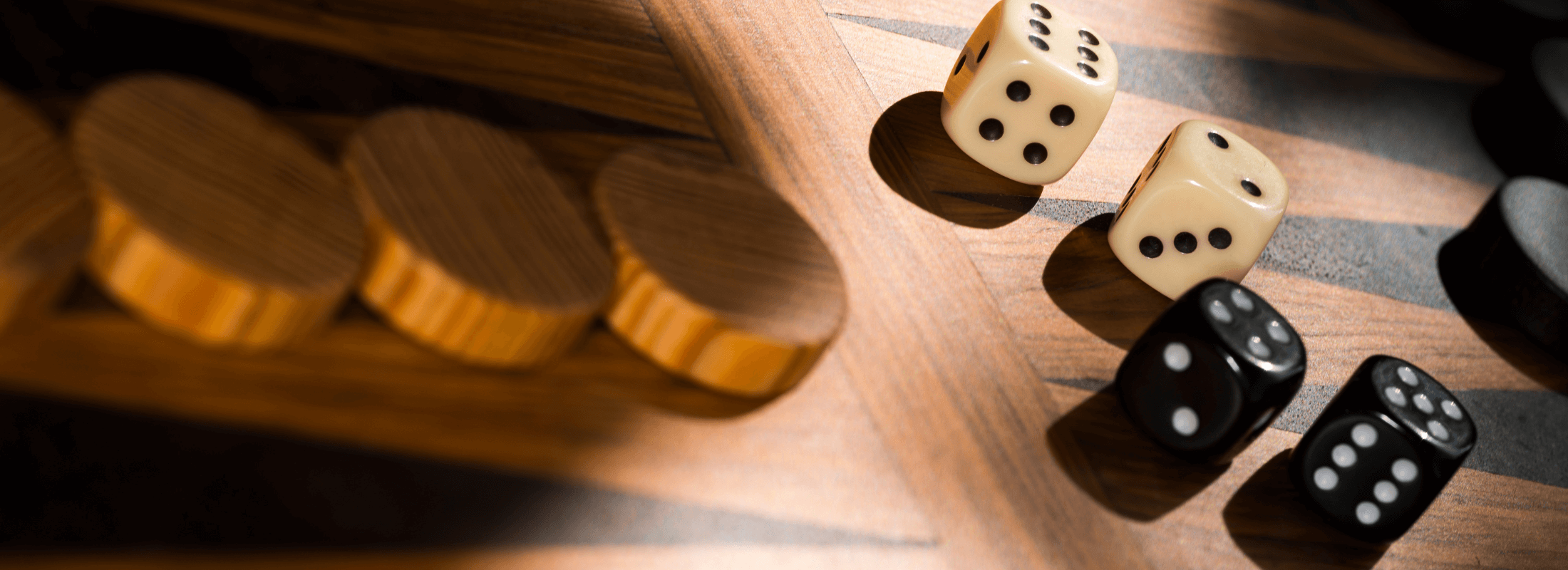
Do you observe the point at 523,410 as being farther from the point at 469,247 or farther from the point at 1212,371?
the point at 1212,371

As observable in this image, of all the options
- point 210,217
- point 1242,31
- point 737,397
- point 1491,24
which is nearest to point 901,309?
point 737,397

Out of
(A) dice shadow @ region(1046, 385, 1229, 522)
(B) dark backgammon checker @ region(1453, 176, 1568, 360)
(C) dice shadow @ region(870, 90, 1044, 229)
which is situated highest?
(B) dark backgammon checker @ region(1453, 176, 1568, 360)

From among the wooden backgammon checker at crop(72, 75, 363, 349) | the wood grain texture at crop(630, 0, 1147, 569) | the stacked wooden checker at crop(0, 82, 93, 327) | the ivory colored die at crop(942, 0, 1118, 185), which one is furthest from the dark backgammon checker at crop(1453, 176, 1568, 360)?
the stacked wooden checker at crop(0, 82, 93, 327)

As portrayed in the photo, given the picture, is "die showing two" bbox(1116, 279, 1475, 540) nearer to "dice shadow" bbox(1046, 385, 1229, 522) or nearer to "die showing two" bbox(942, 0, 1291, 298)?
"dice shadow" bbox(1046, 385, 1229, 522)

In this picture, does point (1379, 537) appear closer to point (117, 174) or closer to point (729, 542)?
point (729, 542)

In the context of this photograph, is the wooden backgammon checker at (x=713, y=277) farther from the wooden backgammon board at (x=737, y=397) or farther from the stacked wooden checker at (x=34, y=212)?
the stacked wooden checker at (x=34, y=212)

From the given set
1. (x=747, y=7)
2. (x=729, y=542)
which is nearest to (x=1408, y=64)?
(x=747, y=7)

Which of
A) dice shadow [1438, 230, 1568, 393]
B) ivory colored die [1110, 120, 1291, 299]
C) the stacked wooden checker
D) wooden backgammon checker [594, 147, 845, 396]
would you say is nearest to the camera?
the stacked wooden checker
